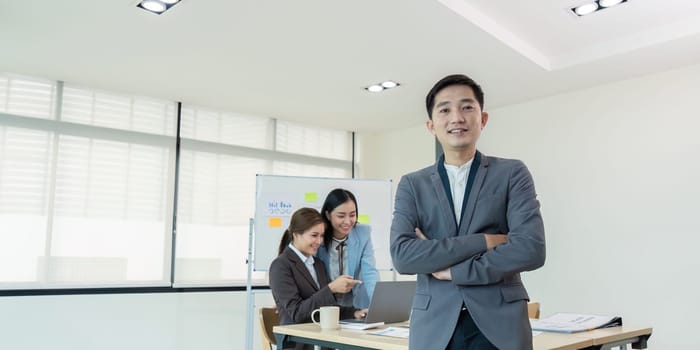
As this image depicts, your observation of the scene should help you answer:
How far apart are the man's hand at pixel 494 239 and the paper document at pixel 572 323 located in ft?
3.40

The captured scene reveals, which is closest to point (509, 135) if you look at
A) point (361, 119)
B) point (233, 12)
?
point (361, 119)

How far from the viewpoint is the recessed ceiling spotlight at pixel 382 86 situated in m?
5.05

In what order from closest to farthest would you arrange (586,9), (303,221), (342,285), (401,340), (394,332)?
(401,340) < (394,332) < (342,285) < (303,221) < (586,9)

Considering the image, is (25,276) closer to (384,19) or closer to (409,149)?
(384,19)

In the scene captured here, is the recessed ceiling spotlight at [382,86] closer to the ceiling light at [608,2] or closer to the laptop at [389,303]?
the ceiling light at [608,2]

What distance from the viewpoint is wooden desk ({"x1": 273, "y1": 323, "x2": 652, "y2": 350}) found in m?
2.11

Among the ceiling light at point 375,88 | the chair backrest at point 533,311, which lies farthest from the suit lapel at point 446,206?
the ceiling light at point 375,88

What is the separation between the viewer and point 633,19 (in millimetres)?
3961

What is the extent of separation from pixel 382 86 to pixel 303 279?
236 cm

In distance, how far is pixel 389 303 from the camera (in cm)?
286

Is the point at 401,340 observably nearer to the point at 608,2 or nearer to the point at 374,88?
the point at 608,2

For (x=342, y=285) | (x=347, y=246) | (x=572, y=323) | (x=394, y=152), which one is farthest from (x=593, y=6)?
(x=394, y=152)

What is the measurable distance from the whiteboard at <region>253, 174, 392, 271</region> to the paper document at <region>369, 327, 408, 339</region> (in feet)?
7.85

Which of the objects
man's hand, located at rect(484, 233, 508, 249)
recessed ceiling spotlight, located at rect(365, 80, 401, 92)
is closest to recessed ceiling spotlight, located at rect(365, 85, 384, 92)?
recessed ceiling spotlight, located at rect(365, 80, 401, 92)
